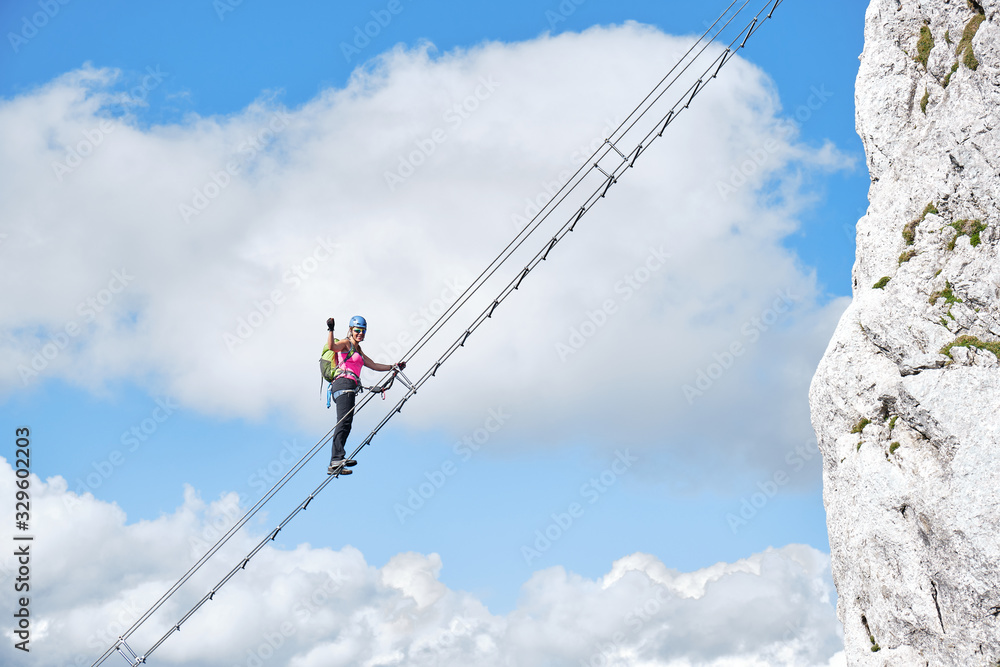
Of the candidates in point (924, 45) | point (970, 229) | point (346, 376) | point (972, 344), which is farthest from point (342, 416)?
point (924, 45)

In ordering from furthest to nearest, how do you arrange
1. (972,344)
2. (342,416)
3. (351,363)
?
(351,363) < (342,416) < (972,344)

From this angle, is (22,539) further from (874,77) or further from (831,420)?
(874,77)

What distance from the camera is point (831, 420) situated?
77.6ft

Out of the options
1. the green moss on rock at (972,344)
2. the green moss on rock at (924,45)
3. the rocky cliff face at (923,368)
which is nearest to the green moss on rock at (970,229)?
the rocky cliff face at (923,368)

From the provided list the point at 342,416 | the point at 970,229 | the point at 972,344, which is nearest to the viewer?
the point at 972,344

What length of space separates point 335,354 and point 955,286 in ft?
52.0

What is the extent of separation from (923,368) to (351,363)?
14458 mm

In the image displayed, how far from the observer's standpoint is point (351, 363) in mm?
24594

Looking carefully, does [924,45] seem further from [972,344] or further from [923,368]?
[923,368]

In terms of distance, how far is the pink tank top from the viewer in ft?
80.4

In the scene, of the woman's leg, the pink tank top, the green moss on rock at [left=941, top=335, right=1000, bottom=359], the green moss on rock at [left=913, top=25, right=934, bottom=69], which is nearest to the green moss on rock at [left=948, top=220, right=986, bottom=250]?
the green moss on rock at [left=941, top=335, right=1000, bottom=359]

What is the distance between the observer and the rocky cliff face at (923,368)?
1958 cm

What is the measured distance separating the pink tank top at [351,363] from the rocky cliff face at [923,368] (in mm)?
12343

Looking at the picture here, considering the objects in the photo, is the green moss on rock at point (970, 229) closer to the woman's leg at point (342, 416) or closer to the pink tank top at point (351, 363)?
the pink tank top at point (351, 363)
